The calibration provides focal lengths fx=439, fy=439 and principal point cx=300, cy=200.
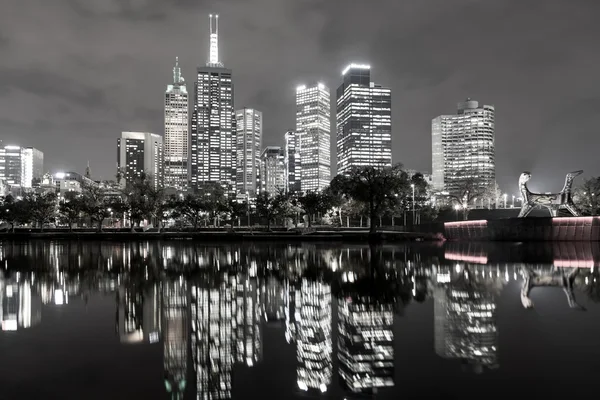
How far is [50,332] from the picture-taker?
329 inches

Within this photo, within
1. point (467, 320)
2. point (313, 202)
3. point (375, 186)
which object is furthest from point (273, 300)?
point (313, 202)

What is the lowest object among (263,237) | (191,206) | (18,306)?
(263,237)

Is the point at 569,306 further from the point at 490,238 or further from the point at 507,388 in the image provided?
the point at 490,238

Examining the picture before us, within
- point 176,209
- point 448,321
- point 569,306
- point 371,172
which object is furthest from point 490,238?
point 176,209

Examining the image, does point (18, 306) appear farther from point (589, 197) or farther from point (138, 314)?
point (589, 197)

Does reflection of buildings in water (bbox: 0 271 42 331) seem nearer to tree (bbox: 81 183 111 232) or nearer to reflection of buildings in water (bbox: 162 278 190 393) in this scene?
reflection of buildings in water (bbox: 162 278 190 393)

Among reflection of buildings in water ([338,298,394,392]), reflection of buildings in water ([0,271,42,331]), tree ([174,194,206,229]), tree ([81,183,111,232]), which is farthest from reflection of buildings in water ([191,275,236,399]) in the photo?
tree ([81,183,111,232])

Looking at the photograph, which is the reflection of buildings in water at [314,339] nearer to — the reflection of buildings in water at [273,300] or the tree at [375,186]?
the reflection of buildings in water at [273,300]

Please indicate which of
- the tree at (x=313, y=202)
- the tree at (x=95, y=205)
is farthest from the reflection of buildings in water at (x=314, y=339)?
the tree at (x=95, y=205)

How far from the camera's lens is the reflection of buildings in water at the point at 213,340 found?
5598 millimetres

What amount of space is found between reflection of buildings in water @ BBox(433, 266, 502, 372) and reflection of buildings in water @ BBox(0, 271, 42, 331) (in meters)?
8.11

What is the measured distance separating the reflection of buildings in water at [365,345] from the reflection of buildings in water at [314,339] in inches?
9.5

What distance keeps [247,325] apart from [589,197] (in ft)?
231

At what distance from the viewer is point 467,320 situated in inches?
348
